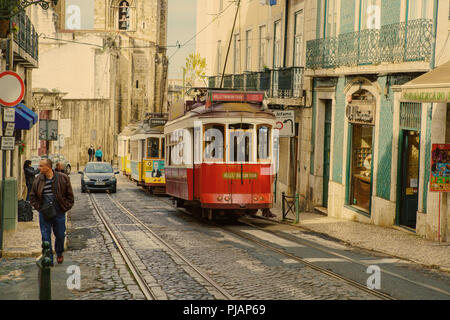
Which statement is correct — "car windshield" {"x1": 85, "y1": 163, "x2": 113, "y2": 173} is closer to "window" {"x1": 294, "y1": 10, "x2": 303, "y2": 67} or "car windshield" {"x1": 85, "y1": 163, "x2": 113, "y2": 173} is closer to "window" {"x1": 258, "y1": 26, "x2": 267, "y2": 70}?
"window" {"x1": 258, "y1": 26, "x2": 267, "y2": 70}

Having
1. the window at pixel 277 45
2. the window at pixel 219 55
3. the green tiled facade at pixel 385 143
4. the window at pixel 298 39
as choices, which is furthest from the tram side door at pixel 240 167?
the window at pixel 219 55

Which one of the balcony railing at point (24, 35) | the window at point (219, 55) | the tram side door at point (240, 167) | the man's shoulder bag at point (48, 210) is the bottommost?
the man's shoulder bag at point (48, 210)

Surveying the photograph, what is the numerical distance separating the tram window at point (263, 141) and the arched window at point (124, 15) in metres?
69.2

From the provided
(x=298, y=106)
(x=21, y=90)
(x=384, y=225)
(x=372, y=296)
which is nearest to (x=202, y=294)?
(x=372, y=296)

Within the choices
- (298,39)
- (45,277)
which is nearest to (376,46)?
(298,39)

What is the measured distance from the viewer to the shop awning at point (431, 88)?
1360 cm

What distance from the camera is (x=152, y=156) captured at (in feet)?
101

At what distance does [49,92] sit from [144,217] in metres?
30.6

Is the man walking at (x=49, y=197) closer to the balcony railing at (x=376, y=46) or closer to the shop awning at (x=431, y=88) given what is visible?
the shop awning at (x=431, y=88)

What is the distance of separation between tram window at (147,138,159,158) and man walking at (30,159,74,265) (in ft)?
63.4

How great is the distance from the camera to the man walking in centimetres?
1112

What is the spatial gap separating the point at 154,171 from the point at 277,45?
294 inches

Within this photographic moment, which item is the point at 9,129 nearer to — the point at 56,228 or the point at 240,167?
the point at 56,228

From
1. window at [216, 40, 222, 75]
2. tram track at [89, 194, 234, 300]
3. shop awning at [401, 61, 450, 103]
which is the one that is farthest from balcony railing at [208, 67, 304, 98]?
shop awning at [401, 61, 450, 103]
